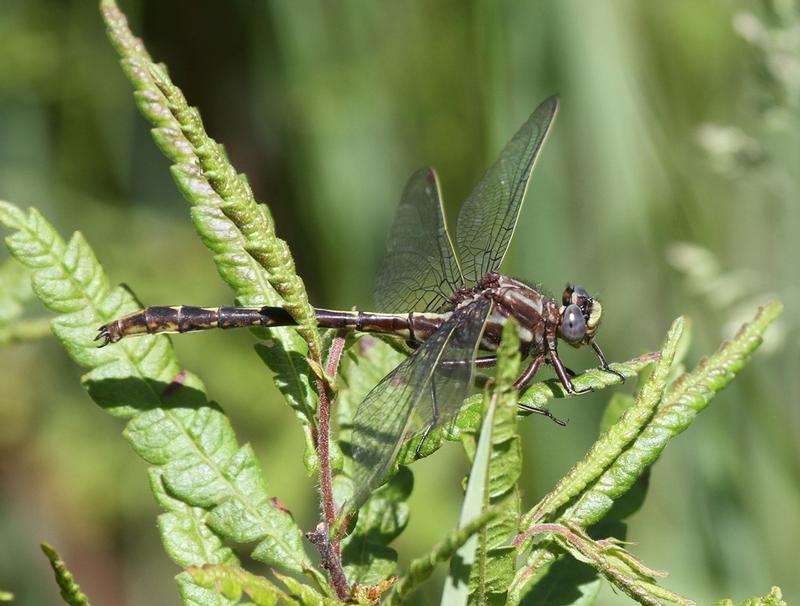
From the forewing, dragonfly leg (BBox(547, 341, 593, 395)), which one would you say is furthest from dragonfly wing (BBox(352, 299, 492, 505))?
the forewing

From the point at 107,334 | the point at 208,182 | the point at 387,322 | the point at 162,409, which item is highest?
the point at 387,322

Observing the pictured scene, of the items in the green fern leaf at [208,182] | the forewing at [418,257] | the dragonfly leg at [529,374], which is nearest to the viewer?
the green fern leaf at [208,182]

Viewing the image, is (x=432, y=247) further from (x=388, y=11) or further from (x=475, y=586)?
(x=388, y=11)

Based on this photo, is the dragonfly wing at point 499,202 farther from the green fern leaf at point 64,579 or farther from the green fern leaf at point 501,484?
the green fern leaf at point 64,579

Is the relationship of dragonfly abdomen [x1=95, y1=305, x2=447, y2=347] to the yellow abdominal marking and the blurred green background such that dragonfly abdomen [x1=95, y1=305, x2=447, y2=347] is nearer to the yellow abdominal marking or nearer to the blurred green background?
the yellow abdominal marking

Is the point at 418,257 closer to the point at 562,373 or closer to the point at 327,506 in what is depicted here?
the point at 562,373

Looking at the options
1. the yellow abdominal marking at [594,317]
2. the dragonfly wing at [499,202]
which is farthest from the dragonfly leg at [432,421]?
the dragonfly wing at [499,202]

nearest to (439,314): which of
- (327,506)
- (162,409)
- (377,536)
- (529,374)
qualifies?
(529,374)

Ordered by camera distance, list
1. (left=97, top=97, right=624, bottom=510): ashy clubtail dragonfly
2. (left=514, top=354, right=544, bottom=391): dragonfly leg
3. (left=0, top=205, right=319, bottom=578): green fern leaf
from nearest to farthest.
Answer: (left=0, top=205, right=319, bottom=578): green fern leaf → (left=97, top=97, right=624, bottom=510): ashy clubtail dragonfly → (left=514, top=354, right=544, bottom=391): dragonfly leg
